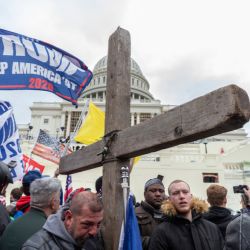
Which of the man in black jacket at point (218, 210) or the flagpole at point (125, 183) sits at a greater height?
the flagpole at point (125, 183)

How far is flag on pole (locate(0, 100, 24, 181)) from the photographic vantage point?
4.66m

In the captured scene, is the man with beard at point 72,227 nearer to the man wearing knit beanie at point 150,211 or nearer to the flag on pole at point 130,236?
the flag on pole at point 130,236

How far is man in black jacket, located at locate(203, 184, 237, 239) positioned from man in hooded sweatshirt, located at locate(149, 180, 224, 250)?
0.65 metres

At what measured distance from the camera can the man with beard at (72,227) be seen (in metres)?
1.52

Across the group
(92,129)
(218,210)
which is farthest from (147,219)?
(92,129)

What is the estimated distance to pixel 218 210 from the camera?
319 cm

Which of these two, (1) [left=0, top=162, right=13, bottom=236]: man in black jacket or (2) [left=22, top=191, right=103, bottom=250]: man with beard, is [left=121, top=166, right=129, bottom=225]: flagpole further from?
(1) [left=0, top=162, right=13, bottom=236]: man in black jacket

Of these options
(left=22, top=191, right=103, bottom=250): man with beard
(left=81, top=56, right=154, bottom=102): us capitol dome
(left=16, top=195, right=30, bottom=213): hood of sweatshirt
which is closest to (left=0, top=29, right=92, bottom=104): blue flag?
(left=16, top=195, right=30, bottom=213): hood of sweatshirt

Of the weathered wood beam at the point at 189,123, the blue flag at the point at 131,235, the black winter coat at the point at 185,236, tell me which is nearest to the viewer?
the weathered wood beam at the point at 189,123

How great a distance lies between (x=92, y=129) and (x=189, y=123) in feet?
8.84

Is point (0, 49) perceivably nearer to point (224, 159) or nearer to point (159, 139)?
point (159, 139)

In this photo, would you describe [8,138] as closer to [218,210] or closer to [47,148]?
[218,210]

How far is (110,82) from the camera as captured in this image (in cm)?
262

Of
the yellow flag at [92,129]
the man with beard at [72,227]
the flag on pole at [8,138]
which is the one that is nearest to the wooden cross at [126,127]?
the man with beard at [72,227]
